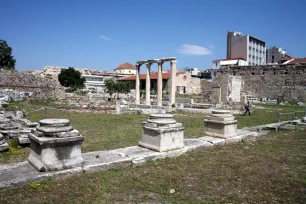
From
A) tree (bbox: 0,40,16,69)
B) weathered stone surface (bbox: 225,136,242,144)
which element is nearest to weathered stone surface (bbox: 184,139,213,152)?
weathered stone surface (bbox: 225,136,242,144)

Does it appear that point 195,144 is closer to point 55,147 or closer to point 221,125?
point 221,125

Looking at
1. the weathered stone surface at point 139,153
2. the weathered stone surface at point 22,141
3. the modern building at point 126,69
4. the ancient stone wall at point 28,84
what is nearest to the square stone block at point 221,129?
the weathered stone surface at point 139,153

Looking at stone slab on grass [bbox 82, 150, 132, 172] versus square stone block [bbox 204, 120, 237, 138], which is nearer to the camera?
stone slab on grass [bbox 82, 150, 132, 172]

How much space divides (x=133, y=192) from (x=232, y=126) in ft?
16.7

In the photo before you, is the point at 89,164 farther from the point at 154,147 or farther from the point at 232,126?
the point at 232,126

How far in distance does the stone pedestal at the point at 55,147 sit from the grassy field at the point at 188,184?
1.08 ft

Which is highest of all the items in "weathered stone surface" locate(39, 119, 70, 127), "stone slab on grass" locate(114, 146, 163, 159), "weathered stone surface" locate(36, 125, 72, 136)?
"weathered stone surface" locate(39, 119, 70, 127)

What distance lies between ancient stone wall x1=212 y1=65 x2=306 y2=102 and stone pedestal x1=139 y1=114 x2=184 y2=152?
19711mm

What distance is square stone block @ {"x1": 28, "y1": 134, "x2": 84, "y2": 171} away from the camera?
14.8 ft

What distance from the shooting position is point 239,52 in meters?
58.5

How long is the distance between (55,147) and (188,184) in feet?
8.04

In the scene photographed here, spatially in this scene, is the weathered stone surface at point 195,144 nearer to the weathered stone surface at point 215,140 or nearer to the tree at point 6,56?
the weathered stone surface at point 215,140

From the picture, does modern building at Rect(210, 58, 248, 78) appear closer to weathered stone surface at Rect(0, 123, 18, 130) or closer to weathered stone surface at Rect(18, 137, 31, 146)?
weathered stone surface at Rect(0, 123, 18, 130)

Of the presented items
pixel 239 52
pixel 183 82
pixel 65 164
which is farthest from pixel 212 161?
pixel 239 52
